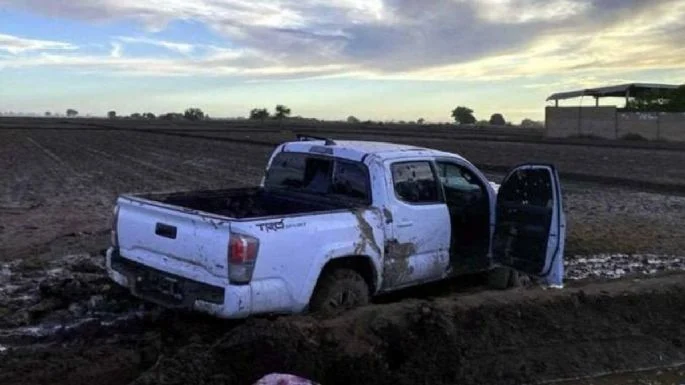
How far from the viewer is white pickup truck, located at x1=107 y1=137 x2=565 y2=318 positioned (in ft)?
21.8

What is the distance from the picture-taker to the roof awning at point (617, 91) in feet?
217

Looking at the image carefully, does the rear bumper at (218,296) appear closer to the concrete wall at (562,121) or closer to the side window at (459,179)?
the side window at (459,179)

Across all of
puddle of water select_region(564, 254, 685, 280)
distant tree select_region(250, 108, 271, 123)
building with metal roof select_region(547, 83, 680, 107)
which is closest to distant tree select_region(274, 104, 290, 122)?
distant tree select_region(250, 108, 271, 123)

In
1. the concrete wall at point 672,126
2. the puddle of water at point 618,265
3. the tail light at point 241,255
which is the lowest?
the puddle of water at point 618,265

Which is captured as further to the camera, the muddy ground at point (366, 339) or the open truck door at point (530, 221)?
the open truck door at point (530, 221)

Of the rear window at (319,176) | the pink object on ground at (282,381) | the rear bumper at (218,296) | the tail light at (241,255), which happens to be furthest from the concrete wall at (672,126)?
the pink object on ground at (282,381)

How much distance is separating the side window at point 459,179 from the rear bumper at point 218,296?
2.64 meters

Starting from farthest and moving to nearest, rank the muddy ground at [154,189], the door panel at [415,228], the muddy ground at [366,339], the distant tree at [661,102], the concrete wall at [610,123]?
the distant tree at [661,102]
the concrete wall at [610,123]
the muddy ground at [154,189]
the door panel at [415,228]
the muddy ground at [366,339]

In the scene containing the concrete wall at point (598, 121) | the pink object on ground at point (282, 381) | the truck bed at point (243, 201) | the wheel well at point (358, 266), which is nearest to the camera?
the pink object on ground at point (282, 381)

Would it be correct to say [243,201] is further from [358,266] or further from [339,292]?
[339,292]

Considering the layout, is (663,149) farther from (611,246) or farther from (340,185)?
(340,185)

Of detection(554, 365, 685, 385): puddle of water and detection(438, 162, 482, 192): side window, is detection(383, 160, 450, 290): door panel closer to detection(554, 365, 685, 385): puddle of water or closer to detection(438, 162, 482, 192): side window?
detection(438, 162, 482, 192): side window

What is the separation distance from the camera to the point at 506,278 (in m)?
9.09

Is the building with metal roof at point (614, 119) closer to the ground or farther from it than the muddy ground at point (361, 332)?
farther from it
